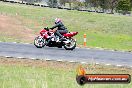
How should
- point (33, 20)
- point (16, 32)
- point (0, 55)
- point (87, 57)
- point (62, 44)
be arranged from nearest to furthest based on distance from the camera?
point (0, 55) < point (87, 57) < point (62, 44) < point (16, 32) < point (33, 20)

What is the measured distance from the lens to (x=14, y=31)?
33.1 m

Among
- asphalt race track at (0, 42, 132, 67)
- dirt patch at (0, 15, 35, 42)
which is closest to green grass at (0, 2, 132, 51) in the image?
dirt patch at (0, 15, 35, 42)

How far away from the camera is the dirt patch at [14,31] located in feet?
97.5

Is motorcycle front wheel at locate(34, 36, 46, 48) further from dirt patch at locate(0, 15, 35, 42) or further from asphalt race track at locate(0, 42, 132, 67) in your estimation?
dirt patch at locate(0, 15, 35, 42)

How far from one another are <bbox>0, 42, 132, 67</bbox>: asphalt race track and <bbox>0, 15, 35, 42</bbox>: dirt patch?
676 centimetres

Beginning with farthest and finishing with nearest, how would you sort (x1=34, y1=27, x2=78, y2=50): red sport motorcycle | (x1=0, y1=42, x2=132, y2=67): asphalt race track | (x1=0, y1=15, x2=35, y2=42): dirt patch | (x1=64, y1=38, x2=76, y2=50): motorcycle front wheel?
1. (x1=0, y1=15, x2=35, y2=42): dirt patch
2. (x1=64, y1=38, x2=76, y2=50): motorcycle front wheel
3. (x1=34, y1=27, x2=78, y2=50): red sport motorcycle
4. (x1=0, y1=42, x2=132, y2=67): asphalt race track

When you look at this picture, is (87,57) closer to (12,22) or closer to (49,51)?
(49,51)

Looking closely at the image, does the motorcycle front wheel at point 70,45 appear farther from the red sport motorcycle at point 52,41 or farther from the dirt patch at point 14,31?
the dirt patch at point 14,31

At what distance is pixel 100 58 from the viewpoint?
19.7m

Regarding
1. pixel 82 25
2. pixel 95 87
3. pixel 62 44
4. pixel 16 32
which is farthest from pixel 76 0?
pixel 95 87

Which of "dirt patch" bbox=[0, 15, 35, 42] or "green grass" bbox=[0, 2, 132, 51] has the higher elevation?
"dirt patch" bbox=[0, 15, 35, 42]

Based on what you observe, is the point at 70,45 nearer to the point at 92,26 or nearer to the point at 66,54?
the point at 66,54

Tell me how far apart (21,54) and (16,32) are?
558 inches

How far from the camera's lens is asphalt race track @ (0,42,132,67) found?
730 inches
